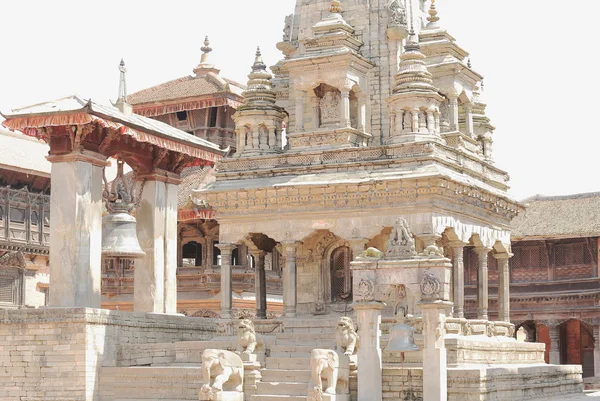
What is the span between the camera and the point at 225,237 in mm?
30812

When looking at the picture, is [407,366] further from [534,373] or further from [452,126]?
[452,126]

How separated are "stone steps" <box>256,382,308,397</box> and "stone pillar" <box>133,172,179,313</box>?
6091 millimetres

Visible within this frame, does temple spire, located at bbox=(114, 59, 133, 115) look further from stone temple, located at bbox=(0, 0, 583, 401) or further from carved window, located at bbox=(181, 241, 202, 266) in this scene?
carved window, located at bbox=(181, 241, 202, 266)

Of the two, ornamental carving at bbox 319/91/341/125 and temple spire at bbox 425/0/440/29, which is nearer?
ornamental carving at bbox 319/91/341/125

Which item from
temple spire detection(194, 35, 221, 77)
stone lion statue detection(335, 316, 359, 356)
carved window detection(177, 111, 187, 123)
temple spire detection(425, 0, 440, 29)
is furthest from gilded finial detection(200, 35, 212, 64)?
stone lion statue detection(335, 316, 359, 356)

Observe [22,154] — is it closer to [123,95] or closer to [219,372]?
→ [123,95]

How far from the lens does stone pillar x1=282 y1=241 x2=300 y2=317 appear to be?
98.2 ft

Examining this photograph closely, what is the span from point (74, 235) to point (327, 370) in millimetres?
7466

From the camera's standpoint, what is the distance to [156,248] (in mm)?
30125

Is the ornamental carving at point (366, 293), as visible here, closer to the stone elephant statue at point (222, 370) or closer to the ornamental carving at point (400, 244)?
the ornamental carving at point (400, 244)

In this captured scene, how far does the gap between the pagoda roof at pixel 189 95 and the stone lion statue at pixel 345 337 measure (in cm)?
2687

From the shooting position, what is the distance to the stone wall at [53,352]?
26.4 metres

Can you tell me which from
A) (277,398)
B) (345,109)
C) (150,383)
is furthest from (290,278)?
(277,398)

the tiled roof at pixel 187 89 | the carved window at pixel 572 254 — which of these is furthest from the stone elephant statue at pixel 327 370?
the tiled roof at pixel 187 89
